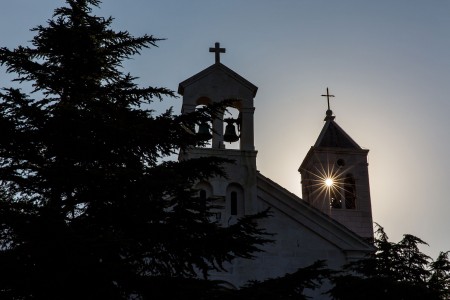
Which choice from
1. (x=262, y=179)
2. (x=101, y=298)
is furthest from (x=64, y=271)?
(x=262, y=179)

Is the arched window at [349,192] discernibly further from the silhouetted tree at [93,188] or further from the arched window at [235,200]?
the silhouetted tree at [93,188]

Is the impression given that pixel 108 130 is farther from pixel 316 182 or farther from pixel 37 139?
pixel 316 182

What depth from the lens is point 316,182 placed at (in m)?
27.8

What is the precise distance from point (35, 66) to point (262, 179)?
9.63 m

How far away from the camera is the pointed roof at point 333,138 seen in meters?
28.7

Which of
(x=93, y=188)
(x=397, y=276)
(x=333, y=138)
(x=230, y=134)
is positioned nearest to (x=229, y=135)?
(x=230, y=134)

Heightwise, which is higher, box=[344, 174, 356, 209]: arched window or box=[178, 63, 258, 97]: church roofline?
box=[178, 63, 258, 97]: church roofline

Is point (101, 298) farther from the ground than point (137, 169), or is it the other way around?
point (137, 169)

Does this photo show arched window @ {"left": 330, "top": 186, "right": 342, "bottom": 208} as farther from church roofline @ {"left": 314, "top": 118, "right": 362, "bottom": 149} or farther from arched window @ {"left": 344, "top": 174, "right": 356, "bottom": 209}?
church roofline @ {"left": 314, "top": 118, "right": 362, "bottom": 149}

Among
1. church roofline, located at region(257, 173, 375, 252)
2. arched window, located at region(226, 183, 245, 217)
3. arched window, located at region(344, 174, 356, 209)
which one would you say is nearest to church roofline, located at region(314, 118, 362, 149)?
arched window, located at region(344, 174, 356, 209)

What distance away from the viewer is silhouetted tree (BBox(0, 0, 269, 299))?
19.7ft

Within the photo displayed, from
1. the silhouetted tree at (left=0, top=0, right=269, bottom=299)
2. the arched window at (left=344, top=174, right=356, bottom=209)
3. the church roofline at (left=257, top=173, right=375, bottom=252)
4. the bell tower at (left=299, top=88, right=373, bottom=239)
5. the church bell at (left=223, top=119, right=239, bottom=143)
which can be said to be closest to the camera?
the silhouetted tree at (left=0, top=0, right=269, bottom=299)

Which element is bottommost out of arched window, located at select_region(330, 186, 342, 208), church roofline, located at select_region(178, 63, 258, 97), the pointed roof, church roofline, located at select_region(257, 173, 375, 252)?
church roofline, located at select_region(257, 173, 375, 252)

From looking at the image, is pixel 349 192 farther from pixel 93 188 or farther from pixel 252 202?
pixel 93 188
